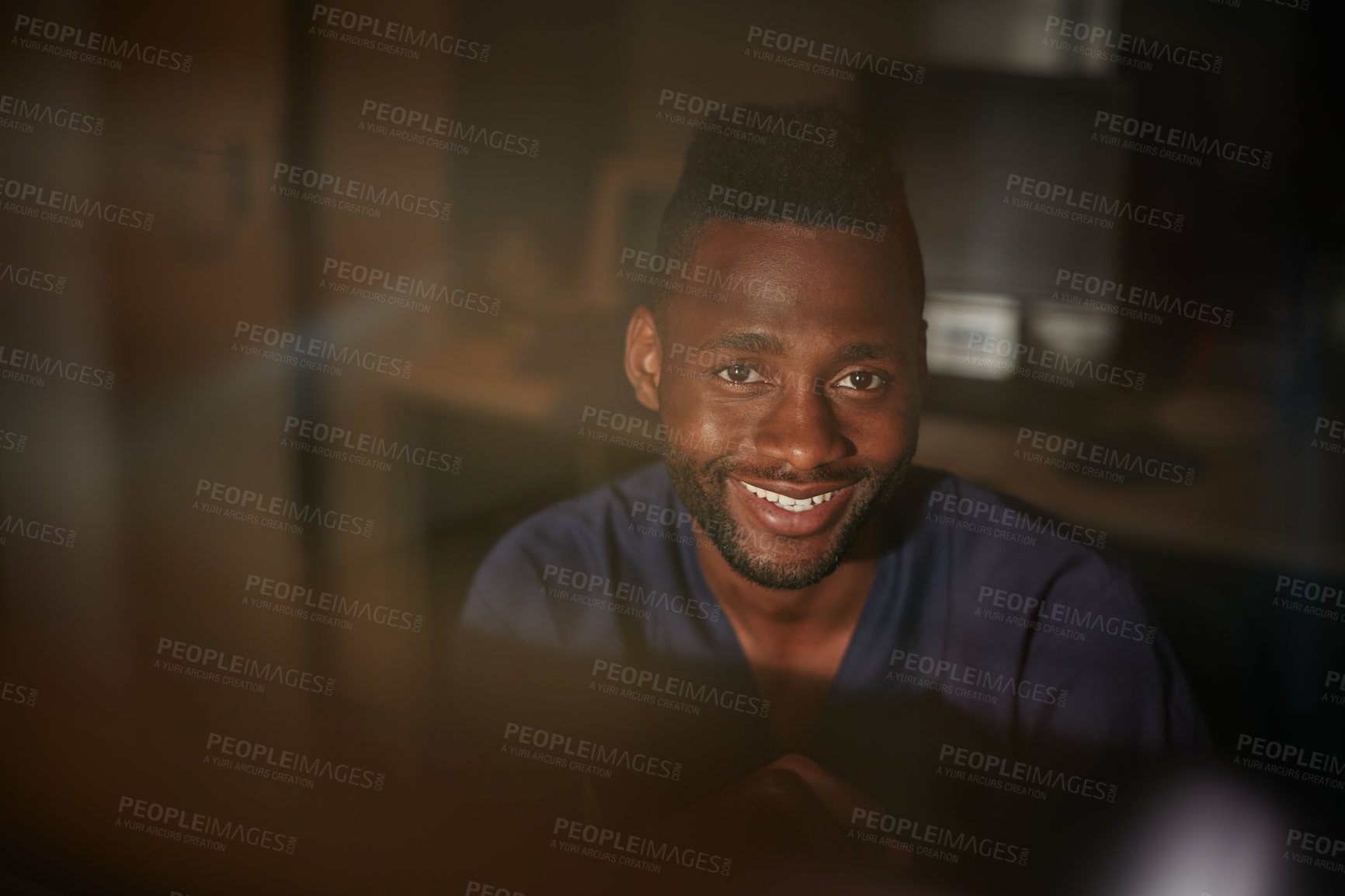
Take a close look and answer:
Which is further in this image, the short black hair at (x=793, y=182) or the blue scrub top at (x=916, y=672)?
the blue scrub top at (x=916, y=672)

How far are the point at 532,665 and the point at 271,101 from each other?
117 centimetres

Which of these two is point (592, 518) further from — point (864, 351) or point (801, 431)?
point (864, 351)

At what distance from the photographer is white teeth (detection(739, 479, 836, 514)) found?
4.42ft

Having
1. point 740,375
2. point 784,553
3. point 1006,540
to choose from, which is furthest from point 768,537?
point 1006,540

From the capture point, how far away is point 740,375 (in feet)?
4.31

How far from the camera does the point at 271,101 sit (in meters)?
1.52

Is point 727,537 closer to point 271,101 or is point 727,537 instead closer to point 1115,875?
point 1115,875

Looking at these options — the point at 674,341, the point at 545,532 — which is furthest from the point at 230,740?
the point at 674,341

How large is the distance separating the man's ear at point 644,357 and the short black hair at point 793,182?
31mm

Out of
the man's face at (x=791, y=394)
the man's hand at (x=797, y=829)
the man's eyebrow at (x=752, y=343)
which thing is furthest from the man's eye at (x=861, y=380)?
the man's hand at (x=797, y=829)

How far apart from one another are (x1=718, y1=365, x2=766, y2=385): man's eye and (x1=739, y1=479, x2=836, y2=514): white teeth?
0.18 meters

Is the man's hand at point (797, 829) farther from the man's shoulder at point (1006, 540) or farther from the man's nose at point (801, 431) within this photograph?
the man's nose at point (801, 431)

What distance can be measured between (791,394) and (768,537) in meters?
0.25

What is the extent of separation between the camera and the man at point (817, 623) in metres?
1.31
